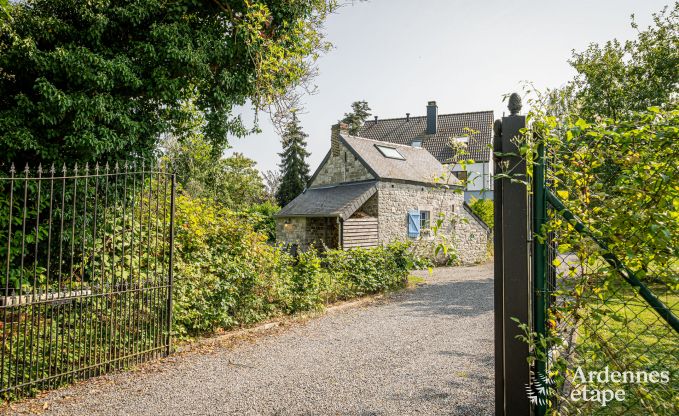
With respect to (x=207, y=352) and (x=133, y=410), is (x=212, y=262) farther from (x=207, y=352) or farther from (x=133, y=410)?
(x=133, y=410)

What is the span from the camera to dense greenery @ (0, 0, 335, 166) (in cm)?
646

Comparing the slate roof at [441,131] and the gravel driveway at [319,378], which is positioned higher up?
the slate roof at [441,131]

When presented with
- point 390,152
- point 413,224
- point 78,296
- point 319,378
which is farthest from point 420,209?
point 78,296

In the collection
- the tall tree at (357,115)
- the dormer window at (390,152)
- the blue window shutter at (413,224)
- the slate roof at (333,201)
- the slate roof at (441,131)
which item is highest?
the tall tree at (357,115)

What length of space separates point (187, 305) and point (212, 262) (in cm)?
96

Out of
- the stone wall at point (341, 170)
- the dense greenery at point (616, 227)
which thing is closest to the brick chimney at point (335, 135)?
the stone wall at point (341, 170)

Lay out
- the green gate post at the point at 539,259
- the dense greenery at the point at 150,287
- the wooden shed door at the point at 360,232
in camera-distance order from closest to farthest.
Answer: the green gate post at the point at 539,259
the dense greenery at the point at 150,287
the wooden shed door at the point at 360,232

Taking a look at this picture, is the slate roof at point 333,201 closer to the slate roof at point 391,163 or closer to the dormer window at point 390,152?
the slate roof at point 391,163

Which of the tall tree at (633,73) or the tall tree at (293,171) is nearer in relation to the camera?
the tall tree at (633,73)

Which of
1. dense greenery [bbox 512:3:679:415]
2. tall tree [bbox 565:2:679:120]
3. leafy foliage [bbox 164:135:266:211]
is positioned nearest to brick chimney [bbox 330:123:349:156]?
leafy foliage [bbox 164:135:266:211]

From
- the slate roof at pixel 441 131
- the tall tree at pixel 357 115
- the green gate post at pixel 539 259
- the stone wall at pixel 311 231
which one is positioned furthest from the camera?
the tall tree at pixel 357 115

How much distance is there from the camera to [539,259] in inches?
75.9

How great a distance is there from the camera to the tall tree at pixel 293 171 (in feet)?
118

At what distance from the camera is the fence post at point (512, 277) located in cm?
193
